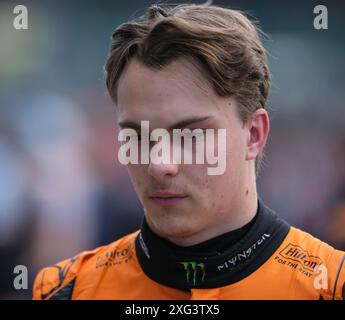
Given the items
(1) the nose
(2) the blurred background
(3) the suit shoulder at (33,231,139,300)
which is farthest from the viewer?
(2) the blurred background

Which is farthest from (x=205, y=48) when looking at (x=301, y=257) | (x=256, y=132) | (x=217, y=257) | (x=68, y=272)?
(x=68, y=272)

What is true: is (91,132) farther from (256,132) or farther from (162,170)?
(162,170)

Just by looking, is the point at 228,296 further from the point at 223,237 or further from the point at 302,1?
the point at 302,1

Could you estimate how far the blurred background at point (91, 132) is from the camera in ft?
17.8

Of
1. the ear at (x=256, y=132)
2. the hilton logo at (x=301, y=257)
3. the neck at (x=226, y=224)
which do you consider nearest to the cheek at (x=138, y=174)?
the neck at (x=226, y=224)

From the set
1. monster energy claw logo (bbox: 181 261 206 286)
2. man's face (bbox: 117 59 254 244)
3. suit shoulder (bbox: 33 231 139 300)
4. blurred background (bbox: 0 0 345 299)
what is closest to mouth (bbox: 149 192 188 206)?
man's face (bbox: 117 59 254 244)

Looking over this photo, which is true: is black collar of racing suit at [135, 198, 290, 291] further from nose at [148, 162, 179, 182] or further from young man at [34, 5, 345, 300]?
nose at [148, 162, 179, 182]

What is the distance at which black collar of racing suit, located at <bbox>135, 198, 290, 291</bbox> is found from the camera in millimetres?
2117

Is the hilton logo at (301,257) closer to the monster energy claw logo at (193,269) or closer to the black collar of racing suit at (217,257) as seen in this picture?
the black collar of racing suit at (217,257)

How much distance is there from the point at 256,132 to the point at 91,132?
380 cm

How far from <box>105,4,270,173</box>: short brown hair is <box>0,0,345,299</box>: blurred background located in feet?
10.9

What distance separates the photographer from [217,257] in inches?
83.0

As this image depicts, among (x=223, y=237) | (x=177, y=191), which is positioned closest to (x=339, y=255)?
(x=223, y=237)

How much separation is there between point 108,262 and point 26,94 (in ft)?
12.7
